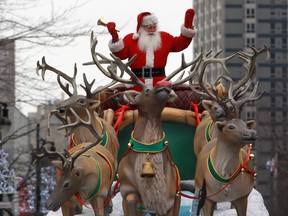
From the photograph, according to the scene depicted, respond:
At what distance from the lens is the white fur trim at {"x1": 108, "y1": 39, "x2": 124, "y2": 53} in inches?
643

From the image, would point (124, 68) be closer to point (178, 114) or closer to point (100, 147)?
point (100, 147)

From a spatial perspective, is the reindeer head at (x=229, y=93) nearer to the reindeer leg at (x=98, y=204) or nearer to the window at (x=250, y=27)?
the reindeer leg at (x=98, y=204)

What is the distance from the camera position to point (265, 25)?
348ft

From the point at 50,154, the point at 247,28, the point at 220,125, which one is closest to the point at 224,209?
the point at 220,125

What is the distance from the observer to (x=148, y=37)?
54.3ft

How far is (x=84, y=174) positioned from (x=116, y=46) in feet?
8.05

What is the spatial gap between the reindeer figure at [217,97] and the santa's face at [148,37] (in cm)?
66

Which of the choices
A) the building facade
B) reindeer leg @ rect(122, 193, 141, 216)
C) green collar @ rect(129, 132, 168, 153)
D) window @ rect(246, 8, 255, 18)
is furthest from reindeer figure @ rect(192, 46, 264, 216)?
window @ rect(246, 8, 255, 18)

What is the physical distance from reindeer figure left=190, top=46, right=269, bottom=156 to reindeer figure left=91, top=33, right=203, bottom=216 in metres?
0.72

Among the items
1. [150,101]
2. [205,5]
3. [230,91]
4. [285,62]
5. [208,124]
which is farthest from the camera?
[205,5]

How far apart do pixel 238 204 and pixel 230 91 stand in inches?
50.8

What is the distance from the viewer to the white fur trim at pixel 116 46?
53.6 feet

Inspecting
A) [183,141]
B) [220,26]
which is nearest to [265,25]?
[220,26]

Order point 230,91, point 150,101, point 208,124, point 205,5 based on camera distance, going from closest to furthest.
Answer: point 150,101 < point 230,91 < point 208,124 < point 205,5
